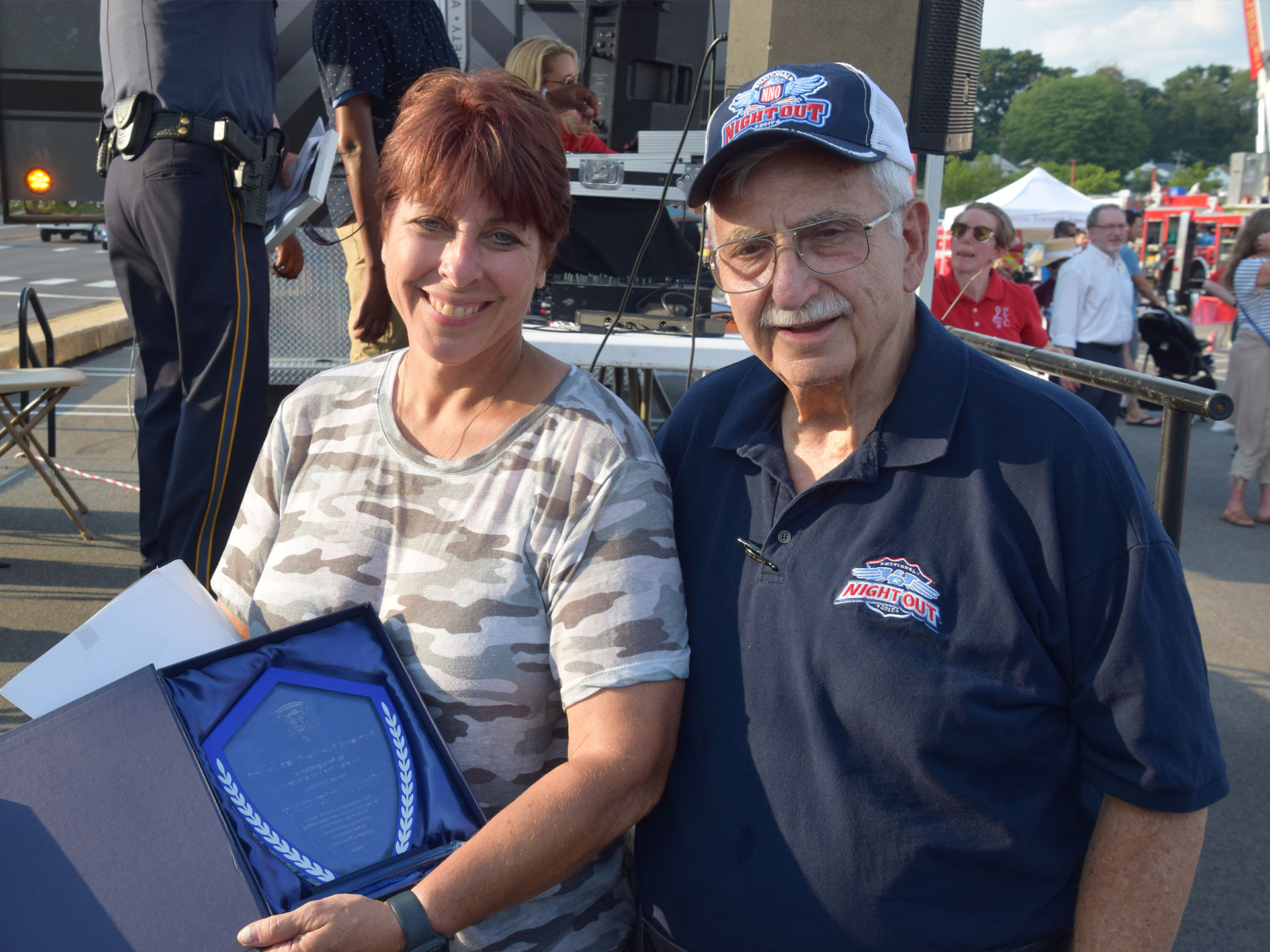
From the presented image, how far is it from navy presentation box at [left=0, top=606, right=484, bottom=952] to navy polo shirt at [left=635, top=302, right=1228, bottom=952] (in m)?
0.50

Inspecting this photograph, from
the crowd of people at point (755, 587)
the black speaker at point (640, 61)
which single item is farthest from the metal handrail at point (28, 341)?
the crowd of people at point (755, 587)

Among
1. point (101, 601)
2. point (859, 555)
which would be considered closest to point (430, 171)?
point (859, 555)

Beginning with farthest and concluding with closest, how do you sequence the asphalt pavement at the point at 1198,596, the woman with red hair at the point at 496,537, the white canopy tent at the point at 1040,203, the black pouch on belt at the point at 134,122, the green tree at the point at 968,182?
1. the green tree at the point at 968,182
2. the white canopy tent at the point at 1040,203
3. the black pouch on belt at the point at 134,122
4. the asphalt pavement at the point at 1198,596
5. the woman with red hair at the point at 496,537

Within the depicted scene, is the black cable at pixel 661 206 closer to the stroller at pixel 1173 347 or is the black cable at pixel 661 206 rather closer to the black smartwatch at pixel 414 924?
the black smartwatch at pixel 414 924

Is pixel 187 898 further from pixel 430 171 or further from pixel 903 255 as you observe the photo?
pixel 903 255

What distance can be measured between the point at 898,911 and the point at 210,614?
118 centimetres

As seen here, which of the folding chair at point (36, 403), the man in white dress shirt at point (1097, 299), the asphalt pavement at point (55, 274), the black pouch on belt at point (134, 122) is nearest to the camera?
the black pouch on belt at point (134, 122)

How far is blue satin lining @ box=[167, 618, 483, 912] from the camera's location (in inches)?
50.3

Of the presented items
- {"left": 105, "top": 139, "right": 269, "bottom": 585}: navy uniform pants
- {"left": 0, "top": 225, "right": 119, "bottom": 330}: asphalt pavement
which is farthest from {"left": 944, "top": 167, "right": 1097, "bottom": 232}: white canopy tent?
{"left": 105, "top": 139, "right": 269, "bottom": 585}: navy uniform pants

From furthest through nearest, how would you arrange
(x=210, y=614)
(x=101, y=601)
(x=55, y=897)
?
(x=101, y=601)
(x=210, y=614)
(x=55, y=897)

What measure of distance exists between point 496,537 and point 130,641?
0.61 m

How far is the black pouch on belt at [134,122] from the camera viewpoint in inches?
114

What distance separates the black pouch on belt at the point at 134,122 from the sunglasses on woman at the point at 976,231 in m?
4.54

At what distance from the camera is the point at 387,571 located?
1.57 m
